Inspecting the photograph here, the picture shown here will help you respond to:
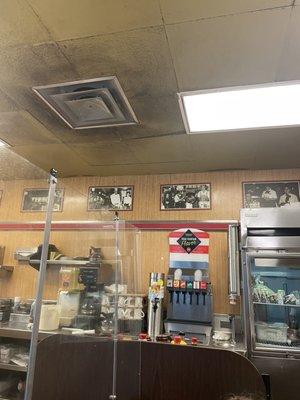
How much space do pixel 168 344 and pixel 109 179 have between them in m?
2.15

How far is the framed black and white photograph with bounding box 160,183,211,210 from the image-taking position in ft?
12.0

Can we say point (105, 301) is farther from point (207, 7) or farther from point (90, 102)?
point (207, 7)

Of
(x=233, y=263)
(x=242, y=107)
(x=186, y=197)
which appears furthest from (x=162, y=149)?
(x=233, y=263)

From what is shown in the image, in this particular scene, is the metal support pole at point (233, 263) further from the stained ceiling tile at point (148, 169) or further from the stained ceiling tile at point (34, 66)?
the stained ceiling tile at point (34, 66)

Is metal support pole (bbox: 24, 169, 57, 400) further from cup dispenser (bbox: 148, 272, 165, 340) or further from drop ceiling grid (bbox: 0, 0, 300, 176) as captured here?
cup dispenser (bbox: 148, 272, 165, 340)

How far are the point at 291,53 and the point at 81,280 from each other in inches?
81.6

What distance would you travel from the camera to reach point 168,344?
2680 millimetres

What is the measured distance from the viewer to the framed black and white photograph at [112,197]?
3918 mm

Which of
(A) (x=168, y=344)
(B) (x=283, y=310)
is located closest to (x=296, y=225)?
(B) (x=283, y=310)

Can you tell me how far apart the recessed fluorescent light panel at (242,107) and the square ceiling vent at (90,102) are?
1.55ft

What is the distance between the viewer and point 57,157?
3.53m

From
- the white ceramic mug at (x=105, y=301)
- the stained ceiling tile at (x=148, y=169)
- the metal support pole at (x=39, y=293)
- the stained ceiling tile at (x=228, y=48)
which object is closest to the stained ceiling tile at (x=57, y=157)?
the stained ceiling tile at (x=148, y=169)

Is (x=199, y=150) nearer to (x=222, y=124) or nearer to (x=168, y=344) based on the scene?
(x=222, y=124)

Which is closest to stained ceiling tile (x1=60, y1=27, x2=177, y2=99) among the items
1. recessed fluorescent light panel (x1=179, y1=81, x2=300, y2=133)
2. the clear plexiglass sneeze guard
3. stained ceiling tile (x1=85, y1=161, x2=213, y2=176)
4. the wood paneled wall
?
recessed fluorescent light panel (x1=179, y1=81, x2=300, y2=133)
